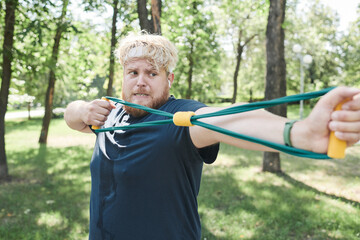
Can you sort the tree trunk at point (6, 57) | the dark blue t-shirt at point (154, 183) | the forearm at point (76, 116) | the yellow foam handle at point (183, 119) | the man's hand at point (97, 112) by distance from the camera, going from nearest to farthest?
the yellow foam handle at point (183, 119), the dark blue t-shirt at point (154, 183), the man's hand at point (97, 112), the forearm at point (76, 116), the tree trunk at point (6, 57)

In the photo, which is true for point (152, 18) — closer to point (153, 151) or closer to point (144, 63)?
point (144, 63)

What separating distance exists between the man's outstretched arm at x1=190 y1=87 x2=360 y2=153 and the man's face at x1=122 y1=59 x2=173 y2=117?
56 centimetres

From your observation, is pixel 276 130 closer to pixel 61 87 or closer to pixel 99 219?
→ pixel 99 219

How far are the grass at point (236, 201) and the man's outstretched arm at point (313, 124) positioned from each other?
3.31 m

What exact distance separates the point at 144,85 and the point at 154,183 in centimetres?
59

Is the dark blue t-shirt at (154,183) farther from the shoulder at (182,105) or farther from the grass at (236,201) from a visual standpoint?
the grass at (236,201)

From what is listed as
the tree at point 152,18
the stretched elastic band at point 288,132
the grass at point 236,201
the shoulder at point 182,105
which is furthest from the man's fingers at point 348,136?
the tree at point 152,18

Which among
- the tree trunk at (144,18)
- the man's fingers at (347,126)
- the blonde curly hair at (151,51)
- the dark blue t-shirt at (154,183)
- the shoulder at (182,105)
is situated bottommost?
the dark blue t-shirt at (154,183)

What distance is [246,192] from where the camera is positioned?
19.0 ft

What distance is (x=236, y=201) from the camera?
533cm

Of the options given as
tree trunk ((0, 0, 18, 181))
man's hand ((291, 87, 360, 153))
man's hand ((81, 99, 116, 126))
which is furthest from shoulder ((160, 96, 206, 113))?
tree trunk ((0, 0, 18, 181))

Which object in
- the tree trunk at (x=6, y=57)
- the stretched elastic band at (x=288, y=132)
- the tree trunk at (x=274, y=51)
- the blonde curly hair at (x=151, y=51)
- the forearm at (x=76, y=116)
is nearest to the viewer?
the stretched elastic band at (x=288, y=132)

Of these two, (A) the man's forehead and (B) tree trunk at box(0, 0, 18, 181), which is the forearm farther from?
(B) tree trunk at box(0, 0, 18, 181)

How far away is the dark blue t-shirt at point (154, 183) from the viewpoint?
4.81 feet
